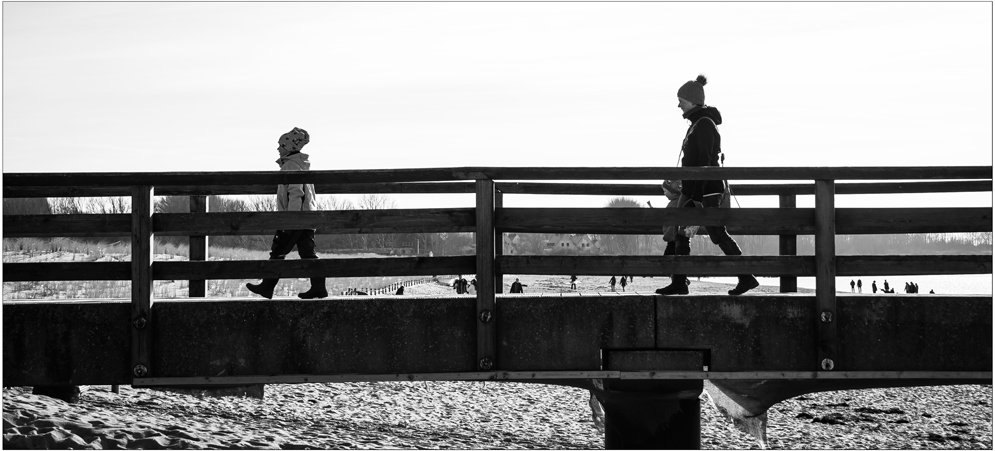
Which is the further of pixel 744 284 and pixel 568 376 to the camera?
pixel 744 284

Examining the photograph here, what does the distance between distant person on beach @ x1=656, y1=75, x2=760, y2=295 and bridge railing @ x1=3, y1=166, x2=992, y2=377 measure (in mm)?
311

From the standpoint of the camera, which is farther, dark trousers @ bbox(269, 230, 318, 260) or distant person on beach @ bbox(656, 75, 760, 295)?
dark trousers @ bbox(269, 230, 318, 260)

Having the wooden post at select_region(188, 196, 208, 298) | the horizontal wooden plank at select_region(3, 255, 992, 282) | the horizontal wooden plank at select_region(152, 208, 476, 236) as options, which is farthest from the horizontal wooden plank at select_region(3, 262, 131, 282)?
the wooden post at select_region(188, 196, 208, 298)

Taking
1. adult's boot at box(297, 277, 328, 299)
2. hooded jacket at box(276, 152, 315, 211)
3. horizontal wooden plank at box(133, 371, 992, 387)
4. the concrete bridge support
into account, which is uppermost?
hooded jacket at box(276, 152, 315, 211)

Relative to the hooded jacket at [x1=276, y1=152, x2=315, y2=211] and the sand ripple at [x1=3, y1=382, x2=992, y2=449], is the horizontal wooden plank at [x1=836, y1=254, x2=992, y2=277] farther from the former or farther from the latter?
the sand ripple at [x1=3, y1=382, x2=992, y2=449]

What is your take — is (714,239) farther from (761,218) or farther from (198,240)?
(198,240)

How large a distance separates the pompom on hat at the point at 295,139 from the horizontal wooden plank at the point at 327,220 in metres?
0.98

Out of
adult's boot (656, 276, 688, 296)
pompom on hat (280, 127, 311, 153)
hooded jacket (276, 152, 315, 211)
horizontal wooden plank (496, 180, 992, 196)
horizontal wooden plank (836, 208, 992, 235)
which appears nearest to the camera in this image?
horizontal wooden plank (836, 208, 992, 235)

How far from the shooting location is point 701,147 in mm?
6074

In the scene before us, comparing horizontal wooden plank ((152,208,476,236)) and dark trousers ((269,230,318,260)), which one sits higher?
horizontal wooden plank ((152,208,476,236))

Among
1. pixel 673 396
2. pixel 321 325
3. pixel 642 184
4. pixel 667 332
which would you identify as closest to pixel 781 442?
pixel 642 184

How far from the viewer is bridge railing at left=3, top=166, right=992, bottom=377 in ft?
17.6

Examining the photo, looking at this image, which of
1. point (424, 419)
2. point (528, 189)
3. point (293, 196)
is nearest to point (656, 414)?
point (528, 189)

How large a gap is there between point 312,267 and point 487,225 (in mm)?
1168
